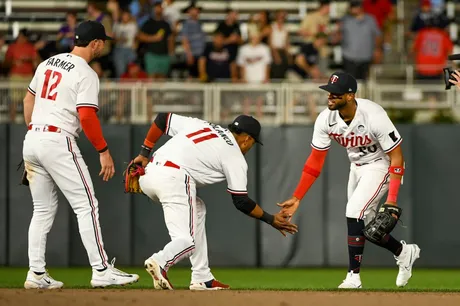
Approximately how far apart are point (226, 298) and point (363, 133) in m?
2.44

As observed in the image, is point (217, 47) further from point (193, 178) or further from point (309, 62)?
point (193, 178)

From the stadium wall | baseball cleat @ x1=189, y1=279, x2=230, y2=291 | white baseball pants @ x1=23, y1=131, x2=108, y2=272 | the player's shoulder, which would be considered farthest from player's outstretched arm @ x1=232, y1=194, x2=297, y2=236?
the stadium wall

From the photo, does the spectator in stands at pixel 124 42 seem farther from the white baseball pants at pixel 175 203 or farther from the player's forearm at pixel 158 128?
the white baseball pants at pixel 175 203

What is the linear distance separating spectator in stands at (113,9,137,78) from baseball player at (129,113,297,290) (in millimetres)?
7231

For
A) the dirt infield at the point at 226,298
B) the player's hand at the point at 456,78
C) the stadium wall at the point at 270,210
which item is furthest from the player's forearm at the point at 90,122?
the stadium wall at the point at 270,210

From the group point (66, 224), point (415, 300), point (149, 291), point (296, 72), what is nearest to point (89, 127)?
point (149, 291)

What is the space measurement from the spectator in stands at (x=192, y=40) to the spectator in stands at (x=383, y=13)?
10.5 ft

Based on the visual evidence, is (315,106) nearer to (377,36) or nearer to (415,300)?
(377,36)

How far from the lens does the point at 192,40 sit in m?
17.0

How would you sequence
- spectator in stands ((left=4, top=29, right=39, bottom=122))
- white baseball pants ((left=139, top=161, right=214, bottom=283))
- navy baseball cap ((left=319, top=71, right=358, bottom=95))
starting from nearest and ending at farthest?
white baseball pants ((left=139, top=161, right=214, bottom=283)) → navy baseball cap ((left=319, top=71, right=358, bottom=95)) → spectator in stands ((left=4, top=29, right=39, bottom=122))

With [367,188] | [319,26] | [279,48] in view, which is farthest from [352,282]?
[319,26]

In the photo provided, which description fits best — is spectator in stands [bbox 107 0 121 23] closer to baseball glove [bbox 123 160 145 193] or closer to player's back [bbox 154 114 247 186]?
baseball glove [bbox 123 160 145 193]

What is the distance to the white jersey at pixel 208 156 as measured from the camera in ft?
29.3

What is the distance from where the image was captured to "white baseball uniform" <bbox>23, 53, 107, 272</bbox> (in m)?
9.16
